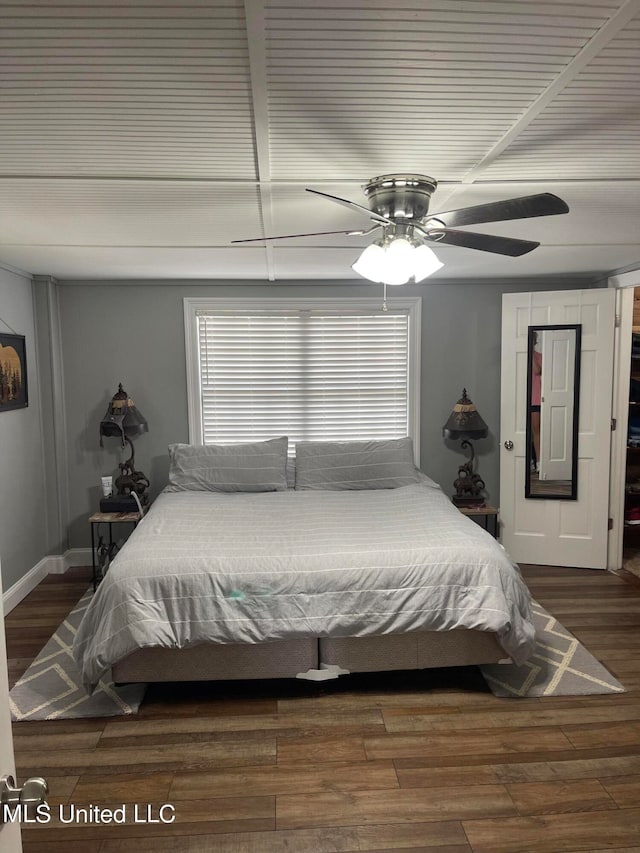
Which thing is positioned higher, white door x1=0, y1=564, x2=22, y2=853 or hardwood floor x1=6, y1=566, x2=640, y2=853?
white door x1=0, y1=564, x2=22, y2=853

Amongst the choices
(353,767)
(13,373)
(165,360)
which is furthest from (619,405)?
(13,373)

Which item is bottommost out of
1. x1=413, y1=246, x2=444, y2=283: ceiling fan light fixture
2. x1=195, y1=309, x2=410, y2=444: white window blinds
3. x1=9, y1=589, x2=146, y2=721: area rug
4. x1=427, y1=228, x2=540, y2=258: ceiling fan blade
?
x1=9, y1=589, x2=146, y2=721: area rug

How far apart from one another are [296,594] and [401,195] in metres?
1.80

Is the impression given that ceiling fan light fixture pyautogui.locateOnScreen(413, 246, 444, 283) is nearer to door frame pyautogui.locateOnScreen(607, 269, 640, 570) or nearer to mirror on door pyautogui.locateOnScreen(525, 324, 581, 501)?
mirror on door pyautogui.locateOnScreen(525, 324, 581, 501)

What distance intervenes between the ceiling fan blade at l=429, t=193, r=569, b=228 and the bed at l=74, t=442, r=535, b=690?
1.59 m

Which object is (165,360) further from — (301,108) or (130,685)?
(301,108)

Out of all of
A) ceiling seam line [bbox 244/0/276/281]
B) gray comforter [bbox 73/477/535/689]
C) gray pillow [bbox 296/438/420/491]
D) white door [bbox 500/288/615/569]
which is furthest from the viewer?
white door [bbox 500/288/615/569]

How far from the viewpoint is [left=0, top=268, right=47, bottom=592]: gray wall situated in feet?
13.3

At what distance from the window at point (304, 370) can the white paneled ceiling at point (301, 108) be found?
1964 millimetres

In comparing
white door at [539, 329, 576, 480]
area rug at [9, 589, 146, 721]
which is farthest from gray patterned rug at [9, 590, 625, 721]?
white door at [539, 329, 576, 480]

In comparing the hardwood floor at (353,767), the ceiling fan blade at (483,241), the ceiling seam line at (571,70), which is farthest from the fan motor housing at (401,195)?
the hardwood floor at (353,767)

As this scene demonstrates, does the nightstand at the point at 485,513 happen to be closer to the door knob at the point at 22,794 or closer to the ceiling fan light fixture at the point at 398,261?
the ceiling fan light fixture at the point at 398,261

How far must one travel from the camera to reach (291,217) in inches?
111

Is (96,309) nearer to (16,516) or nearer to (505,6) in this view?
(16,516)
